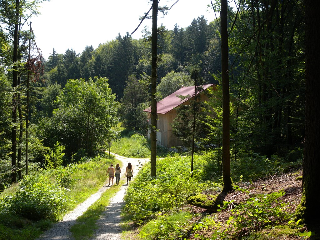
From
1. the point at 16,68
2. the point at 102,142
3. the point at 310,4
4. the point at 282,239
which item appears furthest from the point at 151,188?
the point at 102,142

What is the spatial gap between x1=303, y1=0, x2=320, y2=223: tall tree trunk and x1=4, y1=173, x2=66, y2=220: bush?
10.3 m

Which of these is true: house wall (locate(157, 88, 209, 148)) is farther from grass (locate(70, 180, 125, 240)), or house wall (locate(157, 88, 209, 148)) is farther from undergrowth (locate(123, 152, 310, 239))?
grass (locate(70, 180, 125, 240))

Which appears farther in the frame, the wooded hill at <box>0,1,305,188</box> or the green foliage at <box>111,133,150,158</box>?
the green foliage at <box>111,133,150,158</box>

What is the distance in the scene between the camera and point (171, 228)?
8.30 metres

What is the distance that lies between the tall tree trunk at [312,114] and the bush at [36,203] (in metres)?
10.3

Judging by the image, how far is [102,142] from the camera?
38750 mm

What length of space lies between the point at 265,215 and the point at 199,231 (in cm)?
181

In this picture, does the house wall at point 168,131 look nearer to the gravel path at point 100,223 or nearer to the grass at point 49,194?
the grass at point 49,194

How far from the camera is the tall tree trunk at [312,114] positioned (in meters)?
5.20

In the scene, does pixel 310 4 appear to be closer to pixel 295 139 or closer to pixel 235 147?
pixel 235 147

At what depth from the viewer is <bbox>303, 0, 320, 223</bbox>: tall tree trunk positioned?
520 cm

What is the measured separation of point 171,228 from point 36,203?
22.0 ft

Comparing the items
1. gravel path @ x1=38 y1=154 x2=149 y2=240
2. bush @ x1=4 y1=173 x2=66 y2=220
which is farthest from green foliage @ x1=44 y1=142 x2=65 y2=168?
bush @ x1=4 y1=173 x2=66 y2=220

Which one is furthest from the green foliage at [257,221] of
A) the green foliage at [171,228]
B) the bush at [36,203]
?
the bush at [36,203]
